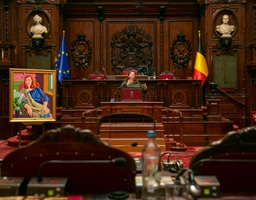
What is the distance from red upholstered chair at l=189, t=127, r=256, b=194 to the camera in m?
2.28

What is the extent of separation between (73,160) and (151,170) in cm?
54

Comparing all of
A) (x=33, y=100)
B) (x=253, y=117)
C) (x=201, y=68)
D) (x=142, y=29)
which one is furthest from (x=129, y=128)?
(x=142, y=29)

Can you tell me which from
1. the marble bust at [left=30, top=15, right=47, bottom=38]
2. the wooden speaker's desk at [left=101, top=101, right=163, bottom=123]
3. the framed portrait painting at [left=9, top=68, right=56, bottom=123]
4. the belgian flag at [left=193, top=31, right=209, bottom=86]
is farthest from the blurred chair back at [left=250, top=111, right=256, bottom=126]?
the marble bust at [left=30, top=15, right=47, bottom=38]

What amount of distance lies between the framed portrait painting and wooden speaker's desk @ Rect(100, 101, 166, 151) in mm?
1715

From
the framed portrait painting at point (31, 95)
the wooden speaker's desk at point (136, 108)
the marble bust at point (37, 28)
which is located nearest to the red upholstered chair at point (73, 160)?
the framed portrait painting at point (31, 95)

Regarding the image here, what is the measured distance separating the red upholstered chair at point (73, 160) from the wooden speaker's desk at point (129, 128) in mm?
4652

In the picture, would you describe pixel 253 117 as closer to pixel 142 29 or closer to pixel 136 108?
pixel 136 108

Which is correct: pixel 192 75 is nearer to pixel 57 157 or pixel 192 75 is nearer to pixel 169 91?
pixel 169 91

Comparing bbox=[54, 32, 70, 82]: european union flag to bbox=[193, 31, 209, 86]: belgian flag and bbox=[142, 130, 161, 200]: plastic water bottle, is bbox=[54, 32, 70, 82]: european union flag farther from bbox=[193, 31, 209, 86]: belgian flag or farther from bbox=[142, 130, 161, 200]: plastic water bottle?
bbox=[142, 130, 161, 200]: plastic water bottle

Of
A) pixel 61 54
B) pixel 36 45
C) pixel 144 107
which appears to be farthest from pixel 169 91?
pixel 36 45

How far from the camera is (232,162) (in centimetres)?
230

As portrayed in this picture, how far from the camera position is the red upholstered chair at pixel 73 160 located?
7.47ft

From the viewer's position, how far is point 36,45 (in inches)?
415

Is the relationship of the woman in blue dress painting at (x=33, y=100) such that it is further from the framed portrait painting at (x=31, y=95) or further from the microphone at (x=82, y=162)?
the microphone at (x=82, y=162)
